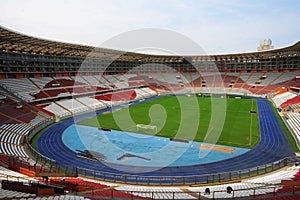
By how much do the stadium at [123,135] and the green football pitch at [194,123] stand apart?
0.13 metres

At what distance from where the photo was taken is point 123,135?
24.3 metres

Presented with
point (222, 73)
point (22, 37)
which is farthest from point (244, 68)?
point (22, 37)

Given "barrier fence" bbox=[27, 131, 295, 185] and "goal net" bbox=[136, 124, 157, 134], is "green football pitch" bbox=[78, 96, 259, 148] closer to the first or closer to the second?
"goal net" bbox=[136, 124, 157, 134]

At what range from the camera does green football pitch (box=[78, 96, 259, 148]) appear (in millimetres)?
23172

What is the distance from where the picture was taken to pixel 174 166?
55.0 feet

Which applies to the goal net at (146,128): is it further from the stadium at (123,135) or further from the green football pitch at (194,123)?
the stadium at (123,135)

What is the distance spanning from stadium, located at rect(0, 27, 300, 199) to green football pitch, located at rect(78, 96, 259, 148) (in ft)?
0.44

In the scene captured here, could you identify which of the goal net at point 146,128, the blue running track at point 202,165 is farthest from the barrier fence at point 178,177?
the goal net at point 146,128

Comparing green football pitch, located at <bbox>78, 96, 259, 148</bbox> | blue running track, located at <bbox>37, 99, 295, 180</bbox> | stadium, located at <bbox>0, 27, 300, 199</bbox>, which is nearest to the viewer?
stadium, located at <bbox>0, 27, 300, 199</bbox>

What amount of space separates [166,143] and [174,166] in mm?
4968

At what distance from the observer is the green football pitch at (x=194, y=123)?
23.2 meters

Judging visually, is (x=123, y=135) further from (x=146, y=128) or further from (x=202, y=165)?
(x=202, y=165)

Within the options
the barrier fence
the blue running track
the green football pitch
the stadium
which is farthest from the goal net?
the barrier fence

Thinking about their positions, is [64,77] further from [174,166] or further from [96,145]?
[174,166]
